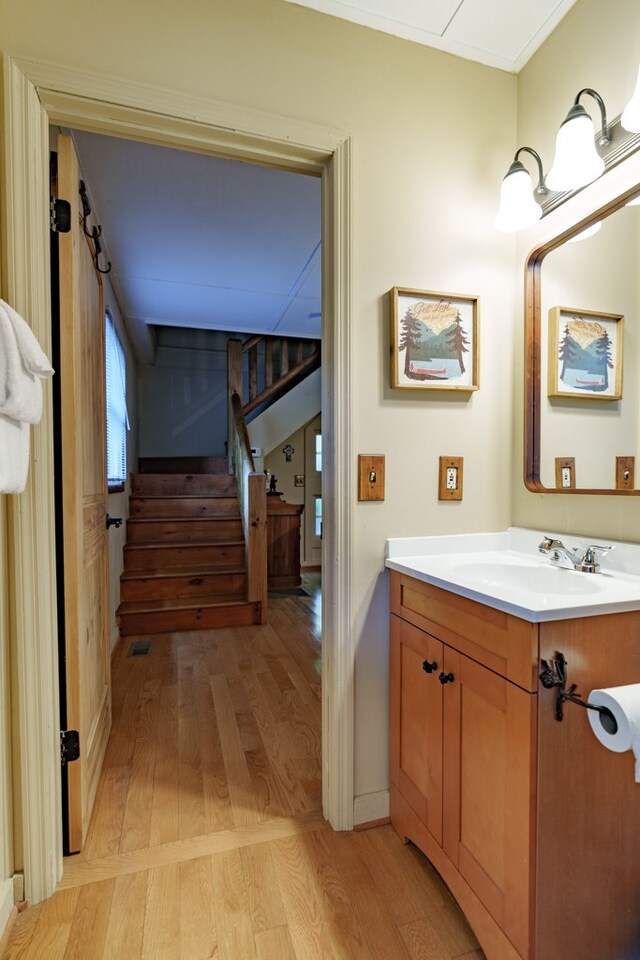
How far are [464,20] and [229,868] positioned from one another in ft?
8.95

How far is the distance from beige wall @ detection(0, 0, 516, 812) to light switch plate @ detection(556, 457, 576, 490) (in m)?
0.20

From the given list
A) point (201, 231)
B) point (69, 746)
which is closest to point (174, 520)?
point (201, 231)

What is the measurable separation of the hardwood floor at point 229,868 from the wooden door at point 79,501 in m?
0.18

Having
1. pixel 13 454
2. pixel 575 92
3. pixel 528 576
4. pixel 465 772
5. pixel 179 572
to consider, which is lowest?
pixel 179 572

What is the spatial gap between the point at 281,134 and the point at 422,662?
164 cm

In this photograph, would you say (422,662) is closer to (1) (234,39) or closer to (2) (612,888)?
(2) (612,888)

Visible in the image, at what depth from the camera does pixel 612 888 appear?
0.98m

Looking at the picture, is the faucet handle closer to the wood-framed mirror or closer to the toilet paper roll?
the wood-framed mirror

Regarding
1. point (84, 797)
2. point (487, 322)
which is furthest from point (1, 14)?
point (84, 797)

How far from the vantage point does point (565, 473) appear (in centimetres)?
145

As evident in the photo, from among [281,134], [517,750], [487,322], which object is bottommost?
[517,750]

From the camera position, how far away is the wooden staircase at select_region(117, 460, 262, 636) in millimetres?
3414

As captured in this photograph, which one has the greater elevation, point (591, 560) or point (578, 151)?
point (578, 151)

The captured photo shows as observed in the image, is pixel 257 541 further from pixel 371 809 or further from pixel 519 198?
pixel 519 198
